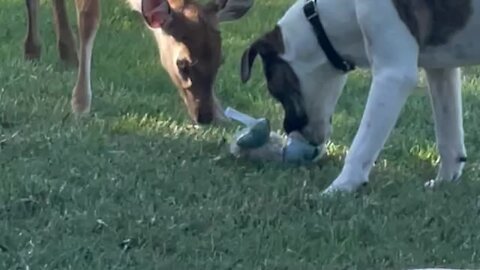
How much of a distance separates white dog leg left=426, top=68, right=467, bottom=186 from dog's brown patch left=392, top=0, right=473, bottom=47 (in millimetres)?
407

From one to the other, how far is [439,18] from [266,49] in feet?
2.73

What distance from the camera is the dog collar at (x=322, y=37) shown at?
618 cm

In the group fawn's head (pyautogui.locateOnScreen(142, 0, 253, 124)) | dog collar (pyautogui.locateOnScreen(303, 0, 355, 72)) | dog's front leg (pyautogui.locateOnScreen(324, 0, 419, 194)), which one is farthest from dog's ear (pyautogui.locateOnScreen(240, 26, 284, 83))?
fawn's head (pyautogui.locateOnScreen(142, 0, 253, 124))

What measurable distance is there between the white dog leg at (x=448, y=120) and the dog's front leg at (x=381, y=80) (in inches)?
19.9

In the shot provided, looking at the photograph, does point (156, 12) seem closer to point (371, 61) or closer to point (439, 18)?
point (371, 61)

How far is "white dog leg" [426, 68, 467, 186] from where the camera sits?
6367 mm

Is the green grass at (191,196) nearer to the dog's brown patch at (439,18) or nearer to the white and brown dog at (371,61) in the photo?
the white and brown dog at (371,61)

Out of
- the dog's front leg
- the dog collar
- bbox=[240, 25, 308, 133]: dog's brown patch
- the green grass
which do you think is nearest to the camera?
the green grass

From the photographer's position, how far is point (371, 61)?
5.98 m

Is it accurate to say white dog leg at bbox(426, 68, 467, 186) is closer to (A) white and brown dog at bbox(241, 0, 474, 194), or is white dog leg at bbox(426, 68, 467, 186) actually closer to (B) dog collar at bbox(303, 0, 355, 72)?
(A) white and brown dog at bbox(241, 0, 474, 194)

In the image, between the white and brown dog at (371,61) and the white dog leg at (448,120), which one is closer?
the white and brown dog at (371,61)

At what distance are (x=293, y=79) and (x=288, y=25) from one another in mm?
247

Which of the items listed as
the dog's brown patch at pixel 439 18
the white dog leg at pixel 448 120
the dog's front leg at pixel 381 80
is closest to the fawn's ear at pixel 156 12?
the white dog leg at pixel 448 120

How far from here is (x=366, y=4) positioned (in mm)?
5875
